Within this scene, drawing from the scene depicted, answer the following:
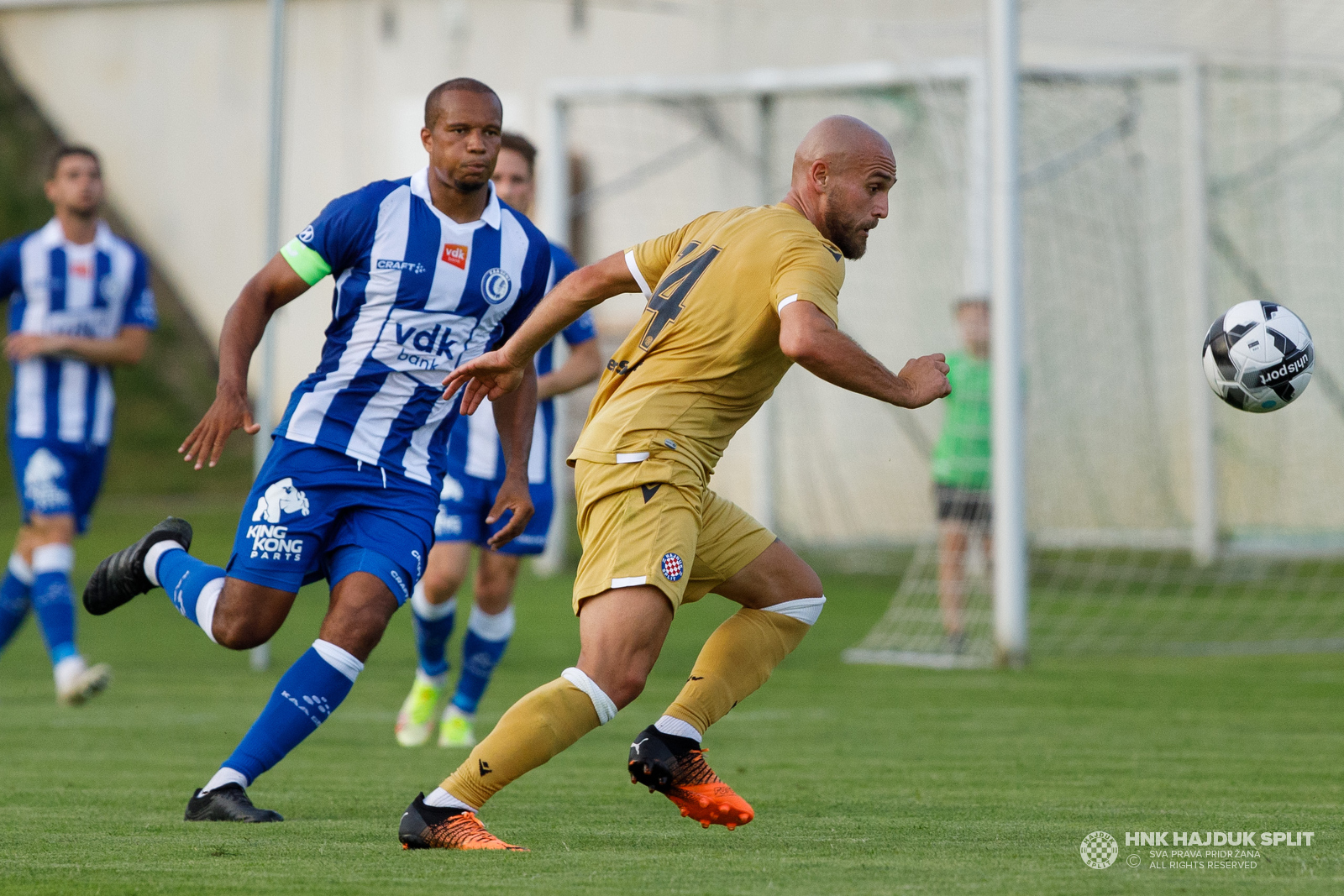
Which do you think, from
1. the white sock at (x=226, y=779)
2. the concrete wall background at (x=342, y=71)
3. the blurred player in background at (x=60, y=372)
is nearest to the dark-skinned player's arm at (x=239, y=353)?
the white sock at (x=226, y=779)

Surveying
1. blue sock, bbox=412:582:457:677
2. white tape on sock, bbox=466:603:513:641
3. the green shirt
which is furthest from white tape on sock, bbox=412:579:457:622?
the green shirt

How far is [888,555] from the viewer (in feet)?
49.6

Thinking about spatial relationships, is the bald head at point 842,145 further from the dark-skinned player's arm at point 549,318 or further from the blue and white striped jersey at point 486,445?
the blue and white striped jersey at point 486,445

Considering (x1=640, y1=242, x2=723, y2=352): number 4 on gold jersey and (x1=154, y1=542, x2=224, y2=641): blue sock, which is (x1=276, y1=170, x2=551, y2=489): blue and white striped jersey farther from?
(x1=640, y1=242, x2=723, y2=352): number 4 on gold jersey

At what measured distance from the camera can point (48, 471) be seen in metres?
7.79

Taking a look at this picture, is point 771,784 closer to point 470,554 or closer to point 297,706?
point 297,706

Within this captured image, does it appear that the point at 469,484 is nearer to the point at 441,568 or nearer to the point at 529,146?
the point at 441,568

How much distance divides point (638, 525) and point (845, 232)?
914 millimetres

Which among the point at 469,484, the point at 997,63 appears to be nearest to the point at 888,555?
the point at 997,63

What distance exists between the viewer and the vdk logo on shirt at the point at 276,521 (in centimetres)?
457

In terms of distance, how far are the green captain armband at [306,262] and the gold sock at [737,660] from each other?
1507mm

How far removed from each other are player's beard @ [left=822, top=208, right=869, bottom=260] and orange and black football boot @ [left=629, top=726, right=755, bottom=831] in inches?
51.7

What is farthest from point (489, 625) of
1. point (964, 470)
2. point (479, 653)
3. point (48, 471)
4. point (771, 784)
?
point (964, 470)

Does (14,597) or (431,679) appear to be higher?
(14,597)
